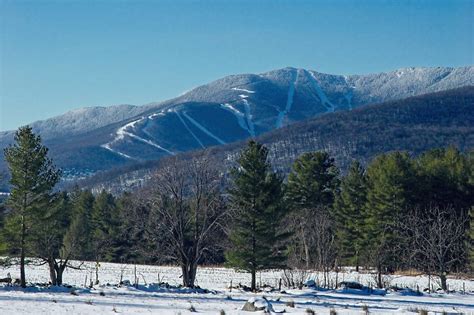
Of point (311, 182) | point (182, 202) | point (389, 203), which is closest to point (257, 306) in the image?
point (182, 202)

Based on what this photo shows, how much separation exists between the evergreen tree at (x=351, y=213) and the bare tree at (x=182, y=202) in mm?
18820

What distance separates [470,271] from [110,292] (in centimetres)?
3149

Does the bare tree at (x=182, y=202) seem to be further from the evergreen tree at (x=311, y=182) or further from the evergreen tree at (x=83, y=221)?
the evergreen tree at (x=83, y=221)

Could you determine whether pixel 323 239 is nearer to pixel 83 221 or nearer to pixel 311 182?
pixel 311 182

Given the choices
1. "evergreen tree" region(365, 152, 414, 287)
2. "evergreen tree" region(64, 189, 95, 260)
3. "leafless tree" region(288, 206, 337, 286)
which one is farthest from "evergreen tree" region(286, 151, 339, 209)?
"evergreen tree" region(64, 189, 95, 260)

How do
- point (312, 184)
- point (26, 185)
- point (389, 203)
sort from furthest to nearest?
point (312, 184), point (389, 203), point (26, 185)

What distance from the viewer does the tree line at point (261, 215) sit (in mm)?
35969

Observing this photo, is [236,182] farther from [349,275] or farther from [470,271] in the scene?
[470,271]

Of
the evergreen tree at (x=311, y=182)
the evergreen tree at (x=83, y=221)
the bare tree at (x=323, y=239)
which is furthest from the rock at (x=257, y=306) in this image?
the evergreen tree at (x=83, y=221)

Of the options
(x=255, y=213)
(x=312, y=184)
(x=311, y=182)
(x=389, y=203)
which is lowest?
(x=255, y=213)

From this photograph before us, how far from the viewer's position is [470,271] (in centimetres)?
5038

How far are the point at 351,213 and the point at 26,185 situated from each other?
31.5 meters

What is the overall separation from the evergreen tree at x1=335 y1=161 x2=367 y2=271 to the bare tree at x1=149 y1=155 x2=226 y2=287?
18820 mm

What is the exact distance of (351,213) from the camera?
5731 cm
